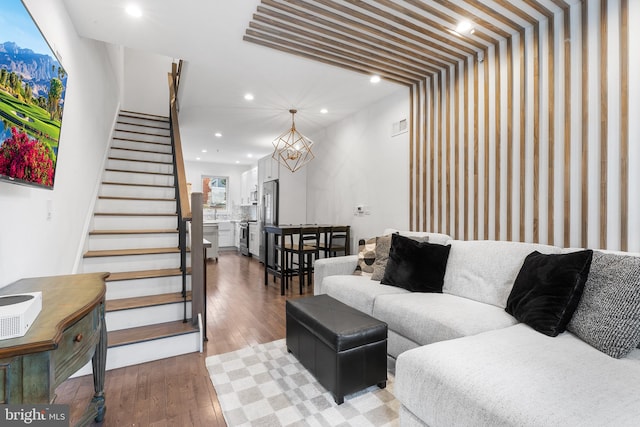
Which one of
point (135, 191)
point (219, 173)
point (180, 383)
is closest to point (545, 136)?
point (180, 383)

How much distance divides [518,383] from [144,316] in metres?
2.64

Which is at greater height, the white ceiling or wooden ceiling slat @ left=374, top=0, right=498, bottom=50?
the white ceiling

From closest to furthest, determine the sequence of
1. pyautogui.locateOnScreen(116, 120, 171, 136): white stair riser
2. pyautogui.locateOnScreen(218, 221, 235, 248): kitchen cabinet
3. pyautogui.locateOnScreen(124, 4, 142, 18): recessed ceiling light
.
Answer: pyautogui.locateOnScreen(124, 4, 142, 18): recessed ceiling light < pyautogui.locateOnScreen(116, 120, 171, 136): white stair riser < pyautogui.locateOnScreen(218, 221, 235, 248): kitchen cabinet

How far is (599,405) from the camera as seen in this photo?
3.30ft

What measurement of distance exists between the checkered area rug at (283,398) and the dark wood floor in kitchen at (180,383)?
3.6 inches

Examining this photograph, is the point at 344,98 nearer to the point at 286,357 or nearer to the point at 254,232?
the point at 286,357

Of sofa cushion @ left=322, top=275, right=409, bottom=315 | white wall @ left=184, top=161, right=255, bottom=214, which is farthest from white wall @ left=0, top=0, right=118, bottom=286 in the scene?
white wall @ left=184, top=161, right=255, bottom=214

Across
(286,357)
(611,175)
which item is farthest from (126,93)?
(611,175)

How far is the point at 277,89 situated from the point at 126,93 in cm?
438

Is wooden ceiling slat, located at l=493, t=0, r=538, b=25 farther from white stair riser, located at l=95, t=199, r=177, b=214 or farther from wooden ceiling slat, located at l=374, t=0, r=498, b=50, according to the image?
white stair riser, located at l=95, t=199, r=177, b=214

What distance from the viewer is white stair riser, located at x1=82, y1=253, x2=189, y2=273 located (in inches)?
110

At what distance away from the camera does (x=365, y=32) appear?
2508 millimetres

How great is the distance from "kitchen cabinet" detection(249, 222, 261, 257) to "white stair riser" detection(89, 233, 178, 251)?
324 cm

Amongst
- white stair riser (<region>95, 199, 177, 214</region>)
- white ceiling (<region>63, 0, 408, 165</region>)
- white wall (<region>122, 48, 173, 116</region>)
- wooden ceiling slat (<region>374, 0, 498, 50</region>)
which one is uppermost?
white wall (<region>122, 48, 173, 116</region>)
